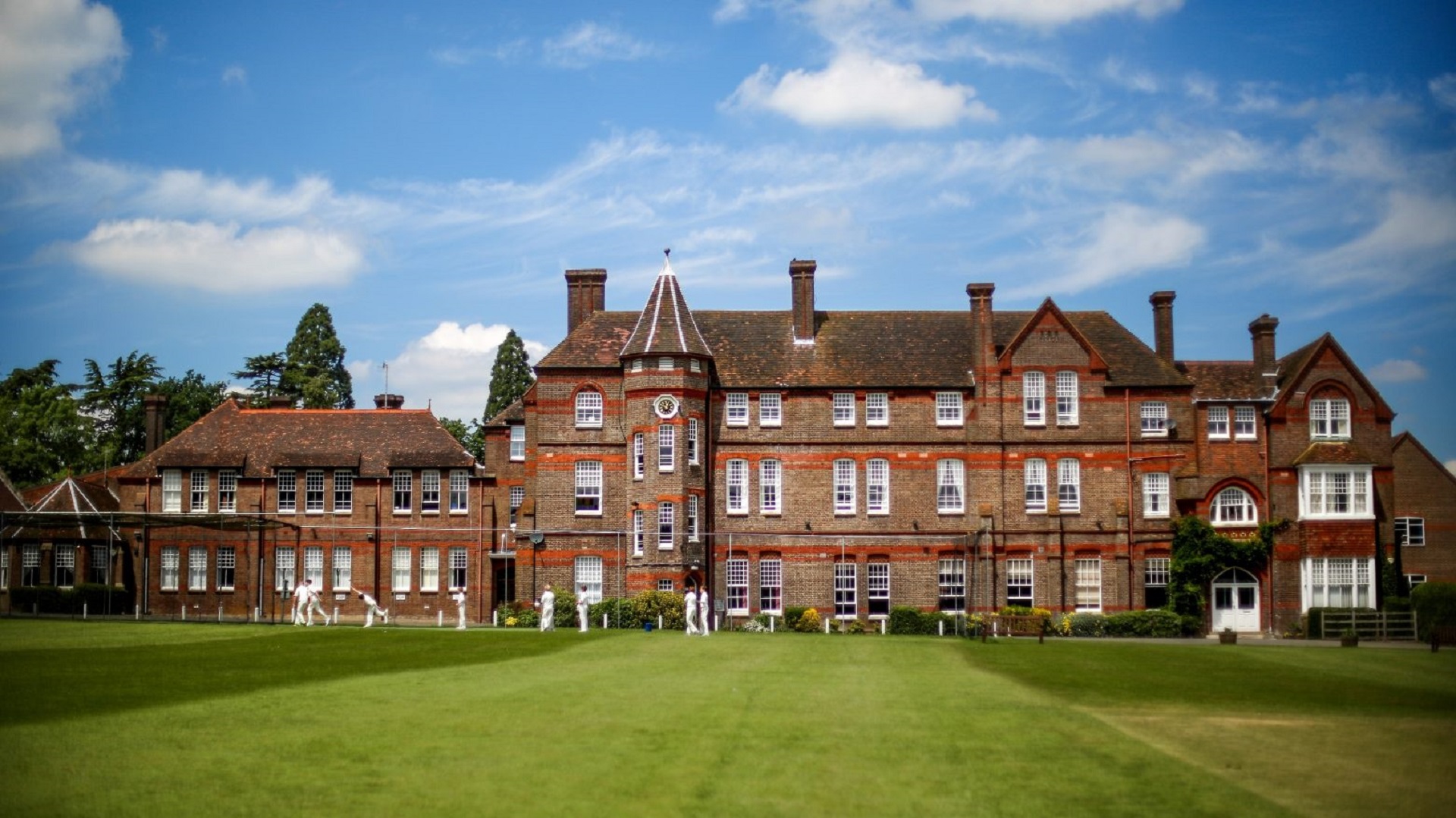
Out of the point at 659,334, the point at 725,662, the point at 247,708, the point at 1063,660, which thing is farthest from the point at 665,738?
the point at 659,334

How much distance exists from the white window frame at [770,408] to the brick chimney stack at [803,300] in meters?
3.27

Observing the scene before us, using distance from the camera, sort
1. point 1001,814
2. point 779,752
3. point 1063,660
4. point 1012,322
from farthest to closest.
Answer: point 1012,322, point 1063,660, point 779,752, point 1001,814

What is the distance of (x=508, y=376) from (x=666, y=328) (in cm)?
3454

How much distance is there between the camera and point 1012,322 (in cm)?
6012

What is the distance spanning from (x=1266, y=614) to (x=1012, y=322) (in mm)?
16157

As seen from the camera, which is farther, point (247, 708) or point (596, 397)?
point (596, 397)

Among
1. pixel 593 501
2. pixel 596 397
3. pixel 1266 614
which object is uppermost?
pixel 596 397

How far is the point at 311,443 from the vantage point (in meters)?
64.6

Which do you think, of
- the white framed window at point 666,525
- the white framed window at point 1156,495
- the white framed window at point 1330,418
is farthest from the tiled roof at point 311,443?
the white framed window at point 1330,418

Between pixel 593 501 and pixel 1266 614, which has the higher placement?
pixel 593 501

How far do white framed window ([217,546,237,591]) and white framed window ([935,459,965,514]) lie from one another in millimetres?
32461

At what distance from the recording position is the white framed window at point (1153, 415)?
57500 millimetres

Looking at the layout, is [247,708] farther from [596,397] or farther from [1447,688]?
[596,397]

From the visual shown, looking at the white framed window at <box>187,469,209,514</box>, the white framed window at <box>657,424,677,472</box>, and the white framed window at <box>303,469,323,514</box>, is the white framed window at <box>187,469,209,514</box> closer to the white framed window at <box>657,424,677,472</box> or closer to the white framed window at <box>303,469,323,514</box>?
the white framed window at <box>303,469,323,514</box>
